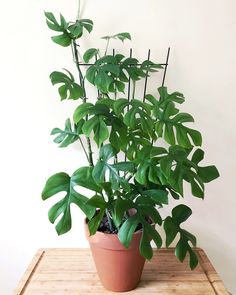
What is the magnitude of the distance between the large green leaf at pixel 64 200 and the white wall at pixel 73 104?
358 millimetres

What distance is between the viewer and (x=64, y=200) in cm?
90

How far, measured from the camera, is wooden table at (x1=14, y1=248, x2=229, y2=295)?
1.04 metres

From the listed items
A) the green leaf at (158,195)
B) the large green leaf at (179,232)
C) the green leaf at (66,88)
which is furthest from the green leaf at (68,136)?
the large green leaf at (179,232)

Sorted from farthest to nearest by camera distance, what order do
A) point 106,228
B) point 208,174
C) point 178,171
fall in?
point 106,228 → point 208,174 → point 178,171

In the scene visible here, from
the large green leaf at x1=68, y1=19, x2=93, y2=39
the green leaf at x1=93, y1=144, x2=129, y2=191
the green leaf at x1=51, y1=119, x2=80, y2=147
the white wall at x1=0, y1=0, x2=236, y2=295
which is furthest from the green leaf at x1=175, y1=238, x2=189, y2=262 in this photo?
the large green leaf at x1=68, y1=19, x2=93, y2=39

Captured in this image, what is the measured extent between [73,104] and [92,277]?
0.69m

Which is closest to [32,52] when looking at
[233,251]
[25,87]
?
[25,87]

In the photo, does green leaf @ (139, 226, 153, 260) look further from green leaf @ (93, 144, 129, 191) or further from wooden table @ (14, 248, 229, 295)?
wooden table @ (14, 248, 229, 295)

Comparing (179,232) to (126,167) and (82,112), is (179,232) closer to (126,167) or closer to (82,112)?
(126,167)

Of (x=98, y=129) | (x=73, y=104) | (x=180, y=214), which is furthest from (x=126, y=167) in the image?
(x=73, y=104)

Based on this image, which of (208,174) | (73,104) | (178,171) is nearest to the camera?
(178,171)

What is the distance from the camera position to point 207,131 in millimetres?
1272

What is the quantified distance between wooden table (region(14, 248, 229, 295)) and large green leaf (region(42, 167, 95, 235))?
321 mm

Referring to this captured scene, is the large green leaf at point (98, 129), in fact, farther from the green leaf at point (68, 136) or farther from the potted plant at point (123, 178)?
the green leaf at point (68, 136)
